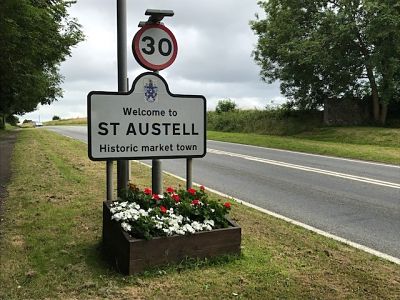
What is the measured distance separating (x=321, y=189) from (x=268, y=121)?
21.9m

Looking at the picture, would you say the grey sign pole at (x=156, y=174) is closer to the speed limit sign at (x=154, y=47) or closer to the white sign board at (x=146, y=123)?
the white sign board at (x=146, y=123)

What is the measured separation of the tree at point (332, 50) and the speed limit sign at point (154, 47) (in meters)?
20.0

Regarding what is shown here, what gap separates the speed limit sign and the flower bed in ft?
4.73

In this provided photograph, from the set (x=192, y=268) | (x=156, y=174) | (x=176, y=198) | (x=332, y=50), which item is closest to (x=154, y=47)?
(x=156, y=174)

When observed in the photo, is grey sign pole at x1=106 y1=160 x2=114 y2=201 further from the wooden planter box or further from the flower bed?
the wooden planter box

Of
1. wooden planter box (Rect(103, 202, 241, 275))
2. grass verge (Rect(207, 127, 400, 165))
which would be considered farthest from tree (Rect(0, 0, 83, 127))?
grass verge (Rect(207, 127, 400, 165))

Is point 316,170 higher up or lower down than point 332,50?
lower down

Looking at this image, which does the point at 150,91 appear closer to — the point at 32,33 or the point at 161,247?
the point at 161,247

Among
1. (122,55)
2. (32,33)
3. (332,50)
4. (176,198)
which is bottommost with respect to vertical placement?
(176,198)

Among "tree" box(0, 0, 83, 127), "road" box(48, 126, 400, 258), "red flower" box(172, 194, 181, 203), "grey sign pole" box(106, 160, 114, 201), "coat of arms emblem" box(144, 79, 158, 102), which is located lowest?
"road" box(48, 126, 400, 258)

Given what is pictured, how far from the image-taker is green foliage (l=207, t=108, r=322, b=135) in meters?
28.9

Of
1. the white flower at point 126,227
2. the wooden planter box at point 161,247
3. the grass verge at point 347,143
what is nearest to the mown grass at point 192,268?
the wooden planter box at point 161,247

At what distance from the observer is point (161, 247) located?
4180 millimetres

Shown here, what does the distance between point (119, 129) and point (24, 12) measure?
6.57 m
